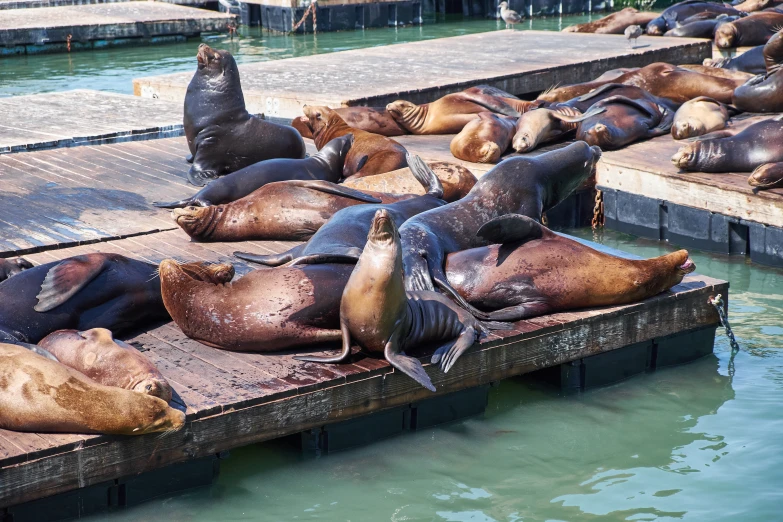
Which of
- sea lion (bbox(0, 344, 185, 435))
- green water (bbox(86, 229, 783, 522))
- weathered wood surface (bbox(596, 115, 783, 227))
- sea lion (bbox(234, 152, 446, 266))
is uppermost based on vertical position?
sea lion (bbox(234, 152, 446, 266))

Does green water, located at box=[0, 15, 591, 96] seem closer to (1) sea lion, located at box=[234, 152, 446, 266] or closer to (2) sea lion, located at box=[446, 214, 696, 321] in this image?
(1) sea lion, located at box=[234, 152, 446, 266]

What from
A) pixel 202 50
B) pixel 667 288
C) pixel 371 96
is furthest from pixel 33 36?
pixel 667 288

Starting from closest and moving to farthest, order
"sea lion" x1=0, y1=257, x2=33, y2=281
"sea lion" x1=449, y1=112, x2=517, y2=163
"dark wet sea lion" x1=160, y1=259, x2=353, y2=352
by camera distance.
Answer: "dark wet sea lion" x1=160, y1=259, x2=353, y2=352, "sea lion" x1=0, y1=257, x2=33, y2=281, "sea lion" x1=449, y1=112, x2=517, y2=163

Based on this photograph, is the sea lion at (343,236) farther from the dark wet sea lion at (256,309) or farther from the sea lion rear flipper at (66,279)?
the sea lion rear flipper at (66,279)

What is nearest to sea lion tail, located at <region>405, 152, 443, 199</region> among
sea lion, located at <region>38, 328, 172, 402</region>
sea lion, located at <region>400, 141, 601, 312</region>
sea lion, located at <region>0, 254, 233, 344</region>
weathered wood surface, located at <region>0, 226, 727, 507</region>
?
sea lion, located at <region>400, 141, 601, 312</region>

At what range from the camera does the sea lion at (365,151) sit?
782 centimetres

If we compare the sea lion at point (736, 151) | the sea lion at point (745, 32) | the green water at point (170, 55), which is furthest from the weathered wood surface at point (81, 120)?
the sea lion at point (745, 32)

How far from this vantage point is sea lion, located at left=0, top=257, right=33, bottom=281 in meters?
5.41

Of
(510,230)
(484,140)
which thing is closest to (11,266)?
(510,230)

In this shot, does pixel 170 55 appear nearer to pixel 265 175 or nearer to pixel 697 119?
pixel 697 119

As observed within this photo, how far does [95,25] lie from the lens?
2061cm

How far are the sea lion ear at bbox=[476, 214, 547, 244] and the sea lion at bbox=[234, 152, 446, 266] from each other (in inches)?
20.5

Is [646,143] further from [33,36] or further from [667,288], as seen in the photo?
[33,36]

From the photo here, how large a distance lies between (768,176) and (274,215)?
140 inches
